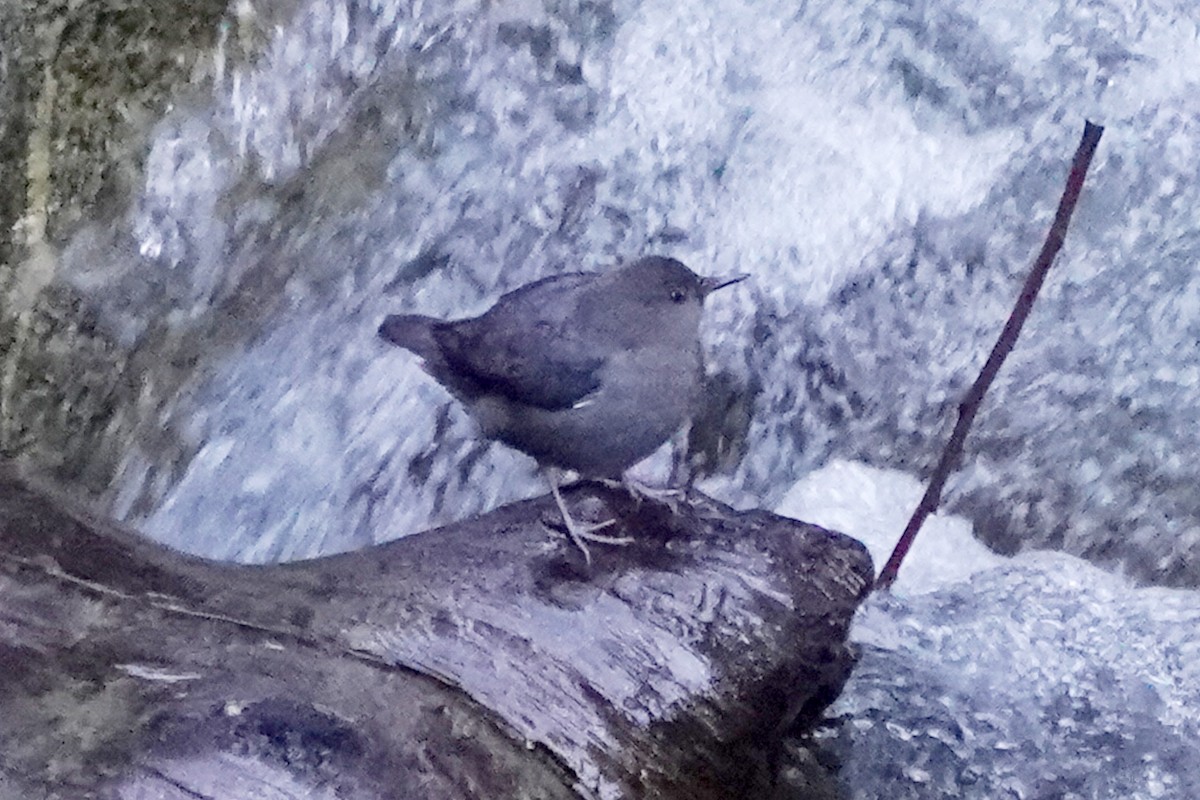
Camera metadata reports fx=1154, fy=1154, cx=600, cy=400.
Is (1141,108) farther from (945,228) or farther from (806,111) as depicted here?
(806,111)

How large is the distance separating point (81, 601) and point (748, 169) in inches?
99.0

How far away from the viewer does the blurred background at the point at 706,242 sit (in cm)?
295

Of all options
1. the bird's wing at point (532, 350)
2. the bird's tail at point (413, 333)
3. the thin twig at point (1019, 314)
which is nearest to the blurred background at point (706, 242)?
the bird's tail at point (413, 333)

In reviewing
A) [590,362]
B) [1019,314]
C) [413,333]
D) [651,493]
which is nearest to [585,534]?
[651,493]

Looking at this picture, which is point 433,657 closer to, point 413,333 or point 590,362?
point 590,362

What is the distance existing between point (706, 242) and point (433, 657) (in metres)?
2.05

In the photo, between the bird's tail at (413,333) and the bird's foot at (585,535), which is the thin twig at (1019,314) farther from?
the bird's tail at (413,333)

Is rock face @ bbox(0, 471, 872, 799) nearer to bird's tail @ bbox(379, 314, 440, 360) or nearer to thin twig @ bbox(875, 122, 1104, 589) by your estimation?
thin twig @ bbox(875, 122, 1104, 589)

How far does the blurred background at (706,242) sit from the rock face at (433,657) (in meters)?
1.01

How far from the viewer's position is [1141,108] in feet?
11.1

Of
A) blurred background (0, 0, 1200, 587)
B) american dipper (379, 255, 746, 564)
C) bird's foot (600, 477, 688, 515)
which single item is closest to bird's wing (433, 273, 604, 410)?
american dipper (379, 255, 746, 564)

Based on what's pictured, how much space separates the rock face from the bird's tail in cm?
53

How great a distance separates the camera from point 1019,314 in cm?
164

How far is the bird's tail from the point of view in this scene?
2672 millimetres
